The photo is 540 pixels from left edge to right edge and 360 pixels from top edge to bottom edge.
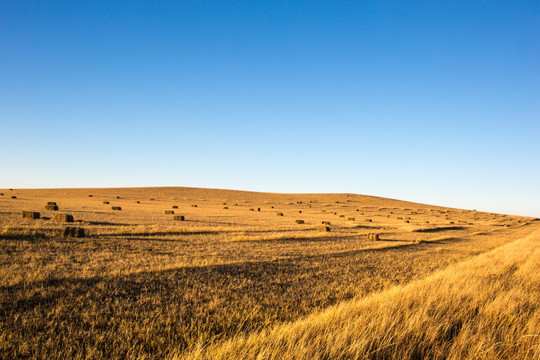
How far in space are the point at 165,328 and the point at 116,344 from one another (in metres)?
0.88

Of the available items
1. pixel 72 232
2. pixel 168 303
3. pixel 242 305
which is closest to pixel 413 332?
pixel 242 305

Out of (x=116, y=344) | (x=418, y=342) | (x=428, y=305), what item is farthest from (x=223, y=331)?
(x=428, y=305)

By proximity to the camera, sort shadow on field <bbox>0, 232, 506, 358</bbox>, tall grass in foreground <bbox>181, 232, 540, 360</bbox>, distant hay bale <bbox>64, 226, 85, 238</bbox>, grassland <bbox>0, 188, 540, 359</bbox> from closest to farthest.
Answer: tall grass in foreground <bbox>181, 232, 540, 360</bbox>
grassland <bbox>0, 188, 540, 359</bbox>
shadow on field <bbox>0, 232, 506, 358</bbox>
distant hay bale <bbox>64, 226, 85, 238</bbox>

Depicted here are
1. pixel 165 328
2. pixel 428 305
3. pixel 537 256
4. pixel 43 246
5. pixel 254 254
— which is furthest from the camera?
pixel 537 256

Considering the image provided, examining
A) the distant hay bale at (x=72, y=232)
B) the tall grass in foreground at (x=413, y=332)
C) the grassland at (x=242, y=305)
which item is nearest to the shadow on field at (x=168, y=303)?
the grassland at (x=242, y=305)

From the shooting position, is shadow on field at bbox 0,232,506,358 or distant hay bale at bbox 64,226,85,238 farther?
distant hay bale at bbox 64,226,85,238

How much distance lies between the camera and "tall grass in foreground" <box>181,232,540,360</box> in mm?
4336

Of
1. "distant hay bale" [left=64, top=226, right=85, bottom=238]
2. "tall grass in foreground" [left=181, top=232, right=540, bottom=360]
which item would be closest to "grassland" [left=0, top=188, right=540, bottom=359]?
"tall grass in foreground" [left=181, top=232, right=540, bottom=360]

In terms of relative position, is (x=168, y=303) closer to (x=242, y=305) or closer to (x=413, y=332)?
(x=242, y=305)

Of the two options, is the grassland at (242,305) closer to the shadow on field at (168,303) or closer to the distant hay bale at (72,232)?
the shadow on field at (168,303)

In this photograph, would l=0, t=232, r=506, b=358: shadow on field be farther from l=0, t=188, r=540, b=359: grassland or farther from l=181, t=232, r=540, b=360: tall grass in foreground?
l=181, t=232, r=540, b=360: tall grass in foreground

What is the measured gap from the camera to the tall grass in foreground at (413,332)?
4336 millimetres

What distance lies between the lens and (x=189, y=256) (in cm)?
1262

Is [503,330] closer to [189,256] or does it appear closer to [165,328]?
[165,328]
